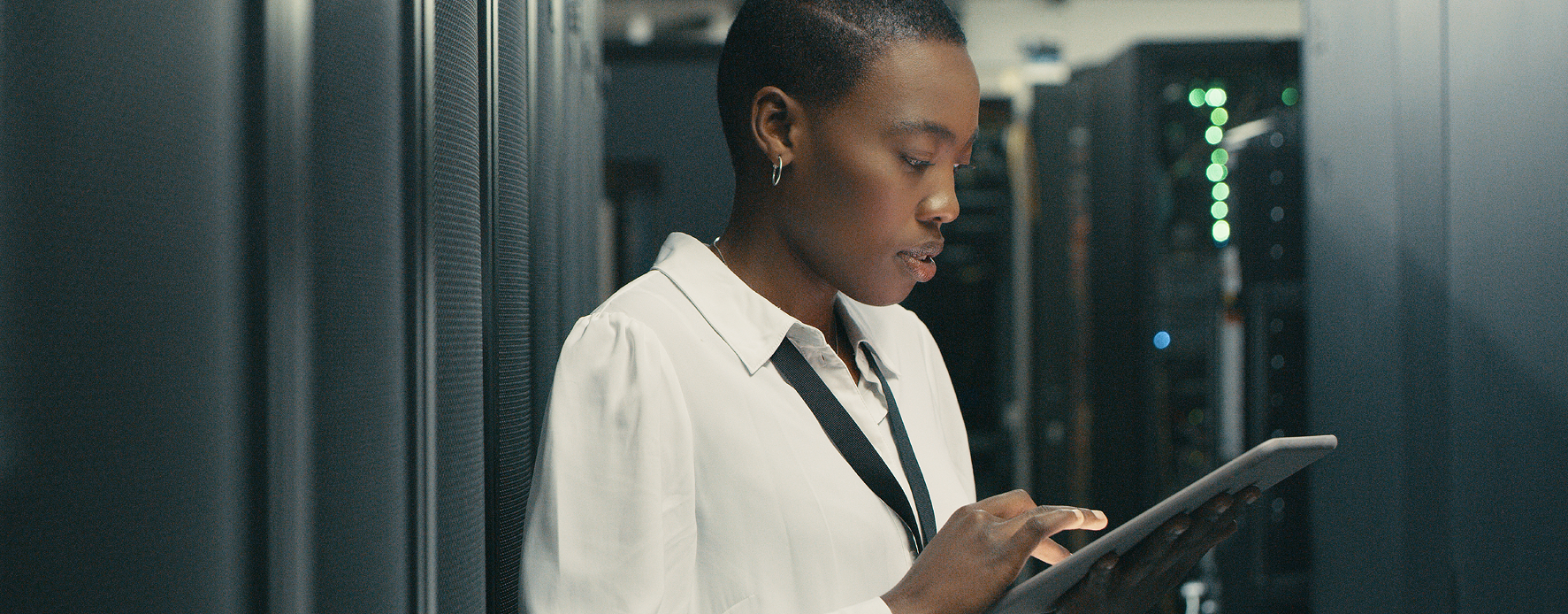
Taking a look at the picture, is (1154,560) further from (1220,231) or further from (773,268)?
(1220,231)

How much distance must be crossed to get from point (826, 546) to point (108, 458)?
0.52 m

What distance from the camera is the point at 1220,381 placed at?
2693 mm

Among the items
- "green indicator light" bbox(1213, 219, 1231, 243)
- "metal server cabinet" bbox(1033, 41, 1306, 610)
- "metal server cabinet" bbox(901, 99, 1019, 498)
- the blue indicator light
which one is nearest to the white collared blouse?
"metal server cabinet" bbox(1033, 41, 1306, 610)

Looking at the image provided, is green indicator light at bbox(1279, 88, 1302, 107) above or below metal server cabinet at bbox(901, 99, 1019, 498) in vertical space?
above

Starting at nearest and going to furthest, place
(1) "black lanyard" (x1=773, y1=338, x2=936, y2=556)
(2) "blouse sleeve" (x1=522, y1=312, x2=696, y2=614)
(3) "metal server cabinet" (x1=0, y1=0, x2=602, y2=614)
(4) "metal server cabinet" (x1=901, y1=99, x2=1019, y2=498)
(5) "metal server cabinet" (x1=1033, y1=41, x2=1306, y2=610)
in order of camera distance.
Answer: (3) "metal server cabinet" (x1=0, y1=0, x2=602, y2=614) → (2) "blouse sleeve" (x1=522, y1=312, x2=696, y2=614) → (1) "black lanyard" (x1=773, y1=338, x2=936, y2=556) → (5) "metal server cabinet" (x1=1033, y1=41, x2=1306, y2=610) → (4) "metal server cabinet" (x1=901, y1=99, x2=1019, y2=498)

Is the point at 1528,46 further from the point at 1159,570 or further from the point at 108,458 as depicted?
the point at 108,458

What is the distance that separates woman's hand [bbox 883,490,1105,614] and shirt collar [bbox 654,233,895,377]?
21cm

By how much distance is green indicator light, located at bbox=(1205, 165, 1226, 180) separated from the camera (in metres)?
3.21

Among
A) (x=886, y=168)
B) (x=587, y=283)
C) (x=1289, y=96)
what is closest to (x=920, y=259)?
(x=886, y=168)

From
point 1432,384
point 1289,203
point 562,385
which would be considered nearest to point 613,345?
point 562,385

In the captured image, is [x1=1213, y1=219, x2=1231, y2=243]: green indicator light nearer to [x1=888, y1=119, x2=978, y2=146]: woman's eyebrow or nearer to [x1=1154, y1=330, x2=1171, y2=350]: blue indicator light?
[x1=1154, y1=330, x2=1171, y2=350]: blue indicator light

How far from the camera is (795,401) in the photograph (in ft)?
2.89

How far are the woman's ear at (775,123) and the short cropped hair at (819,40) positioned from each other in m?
0.01

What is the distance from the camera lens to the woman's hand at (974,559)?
782 mm
